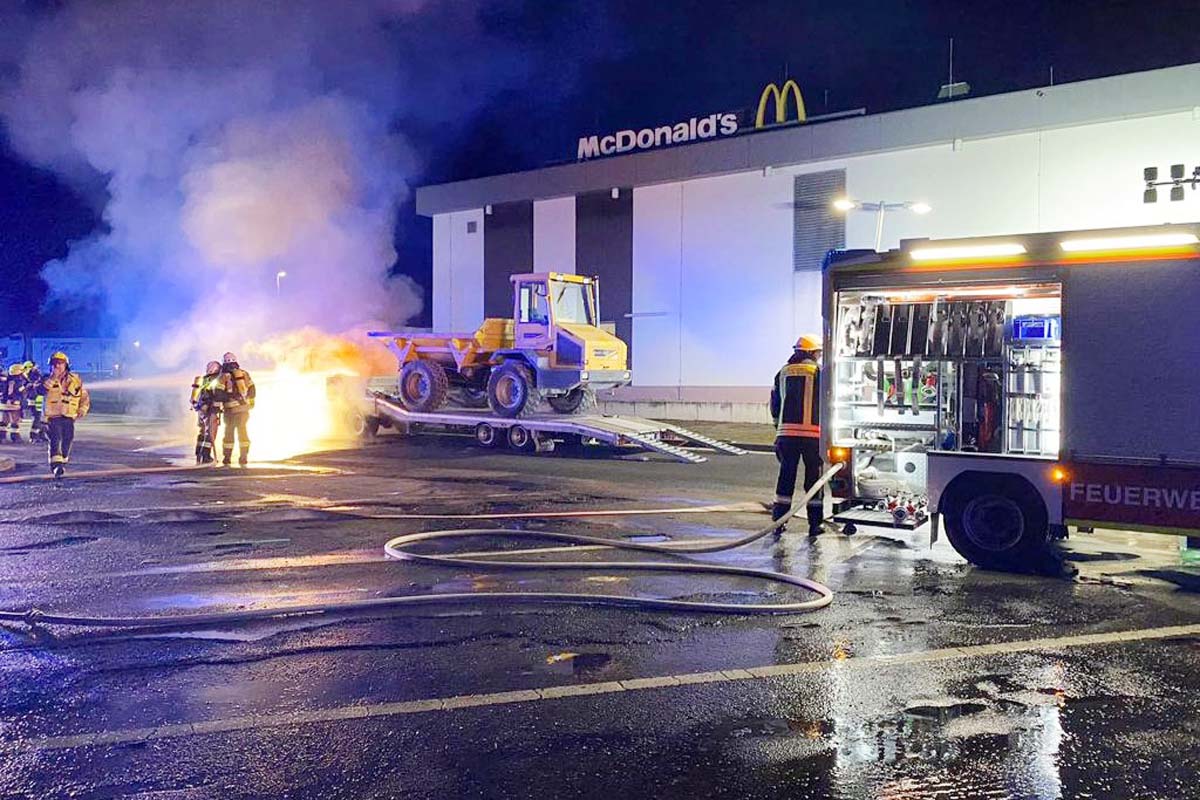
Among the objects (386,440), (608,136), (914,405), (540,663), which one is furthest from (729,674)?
(608,136)

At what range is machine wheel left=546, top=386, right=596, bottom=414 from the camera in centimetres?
1914

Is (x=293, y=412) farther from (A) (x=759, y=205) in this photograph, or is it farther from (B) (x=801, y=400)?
(B) (x=801, y=400)

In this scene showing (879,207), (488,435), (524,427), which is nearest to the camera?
(524,427)

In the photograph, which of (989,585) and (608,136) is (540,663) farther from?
(608,136)

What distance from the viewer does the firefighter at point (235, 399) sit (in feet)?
49.1

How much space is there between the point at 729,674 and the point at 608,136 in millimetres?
27519

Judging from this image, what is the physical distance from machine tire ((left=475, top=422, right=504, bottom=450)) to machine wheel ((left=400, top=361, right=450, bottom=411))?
3.90ft

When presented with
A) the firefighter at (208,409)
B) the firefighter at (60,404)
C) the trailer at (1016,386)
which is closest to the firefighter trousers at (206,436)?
the firefighter at (208,409)

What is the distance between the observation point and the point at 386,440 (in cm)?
2050

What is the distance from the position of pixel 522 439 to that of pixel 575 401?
1718mm

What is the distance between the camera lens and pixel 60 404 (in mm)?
13812

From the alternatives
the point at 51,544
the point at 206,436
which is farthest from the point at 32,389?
the point at 51,544

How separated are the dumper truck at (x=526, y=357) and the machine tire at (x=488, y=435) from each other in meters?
0.36

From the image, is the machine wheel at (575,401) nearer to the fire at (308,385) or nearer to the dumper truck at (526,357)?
the dumper truck at (526,357)
